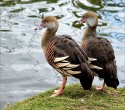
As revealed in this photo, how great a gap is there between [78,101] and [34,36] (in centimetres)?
864

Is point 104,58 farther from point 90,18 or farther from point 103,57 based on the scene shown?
point 90,18

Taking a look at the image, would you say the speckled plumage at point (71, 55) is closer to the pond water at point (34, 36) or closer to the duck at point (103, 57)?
the duck at point (103, 57)

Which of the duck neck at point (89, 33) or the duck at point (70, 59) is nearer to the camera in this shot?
the duck at point (70, 59)

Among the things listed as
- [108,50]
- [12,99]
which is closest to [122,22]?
[12,99]

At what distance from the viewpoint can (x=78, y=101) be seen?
25.4 ft

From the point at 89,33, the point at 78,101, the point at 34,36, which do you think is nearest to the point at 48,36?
the point at 89,33

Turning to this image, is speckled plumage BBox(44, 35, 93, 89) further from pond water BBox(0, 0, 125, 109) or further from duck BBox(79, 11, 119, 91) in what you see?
pond water BBox(0, 0, 125, 109)

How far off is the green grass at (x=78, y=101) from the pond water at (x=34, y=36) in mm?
3420

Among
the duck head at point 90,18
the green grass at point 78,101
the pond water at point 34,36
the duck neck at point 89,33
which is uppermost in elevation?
the duck head at point 90,18

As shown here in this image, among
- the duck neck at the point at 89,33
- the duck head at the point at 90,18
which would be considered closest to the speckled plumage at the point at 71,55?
the duck neck at the point at 89,33

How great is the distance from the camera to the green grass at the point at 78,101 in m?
7.55

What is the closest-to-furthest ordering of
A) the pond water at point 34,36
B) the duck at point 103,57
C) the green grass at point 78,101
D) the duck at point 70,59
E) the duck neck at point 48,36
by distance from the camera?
the green grass at point 78,101 < the duck at point 70,59 < the duck at point 103,57 < the duck neck at point 48,36 < the pond water at point 34,36

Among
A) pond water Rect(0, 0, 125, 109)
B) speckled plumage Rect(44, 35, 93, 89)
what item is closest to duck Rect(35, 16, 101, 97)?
speckled plumage Rect(44, 35, 93, 89)

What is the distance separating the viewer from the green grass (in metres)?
7.55
